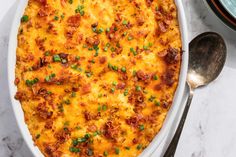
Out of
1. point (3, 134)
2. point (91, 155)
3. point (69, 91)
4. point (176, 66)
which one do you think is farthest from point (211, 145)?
point (3, 134)

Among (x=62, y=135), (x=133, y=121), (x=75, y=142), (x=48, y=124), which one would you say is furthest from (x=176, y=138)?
(x=48, y=124)

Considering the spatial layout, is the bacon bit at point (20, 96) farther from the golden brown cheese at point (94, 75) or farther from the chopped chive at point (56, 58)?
the chopped chive at point (56, 58)

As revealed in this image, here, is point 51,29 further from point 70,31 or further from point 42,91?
point 42,91

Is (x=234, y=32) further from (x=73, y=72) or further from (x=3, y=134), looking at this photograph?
(x=3, y=134)

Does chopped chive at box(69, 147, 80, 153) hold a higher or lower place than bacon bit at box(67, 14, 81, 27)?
lower

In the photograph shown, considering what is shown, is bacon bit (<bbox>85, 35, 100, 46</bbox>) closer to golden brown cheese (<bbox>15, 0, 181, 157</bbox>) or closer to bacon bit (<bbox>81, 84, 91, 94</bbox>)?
golden brown cheese (<bbox>15, 0, 181, 157</bbox>)

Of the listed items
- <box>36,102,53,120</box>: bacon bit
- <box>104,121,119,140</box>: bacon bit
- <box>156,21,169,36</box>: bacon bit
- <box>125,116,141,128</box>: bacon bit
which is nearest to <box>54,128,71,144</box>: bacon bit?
<box>36,102,53,120</box>: bacon bit
